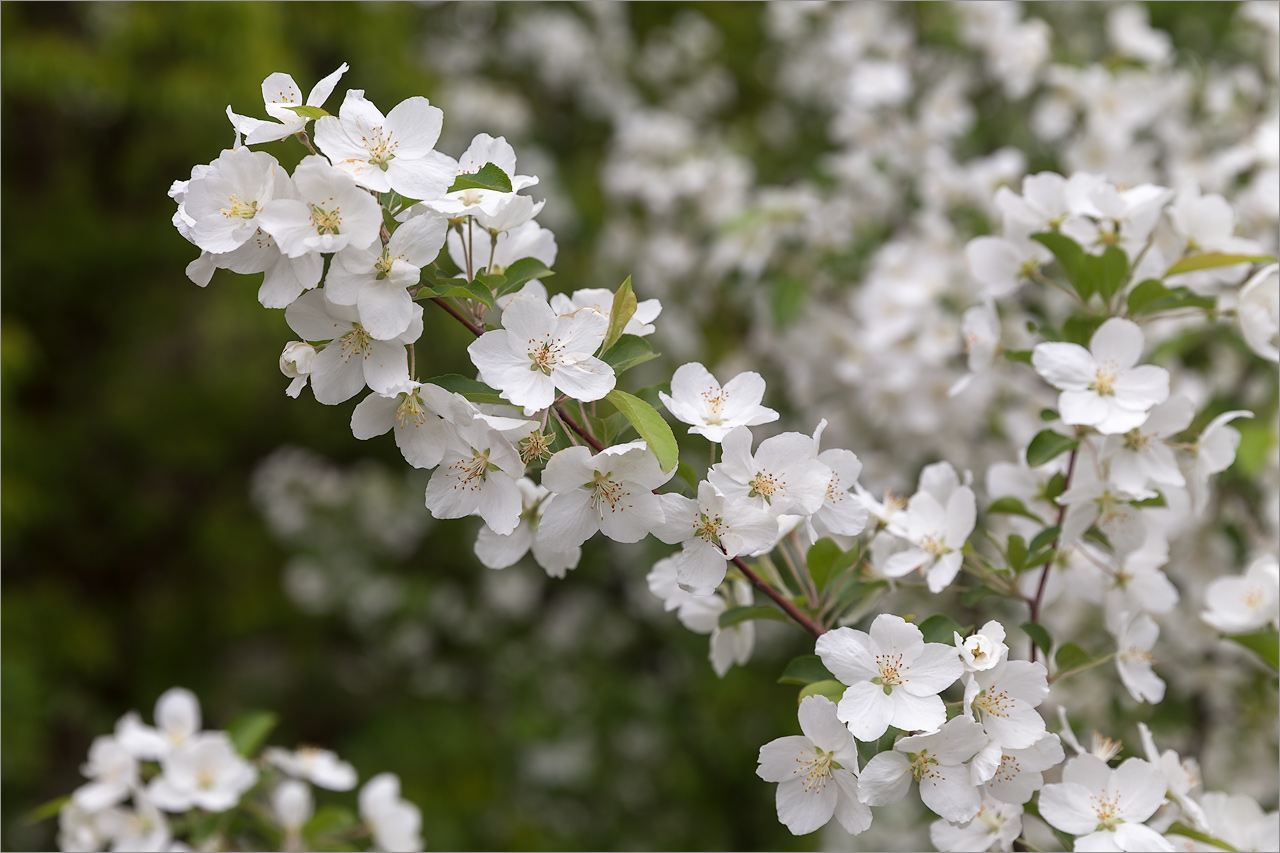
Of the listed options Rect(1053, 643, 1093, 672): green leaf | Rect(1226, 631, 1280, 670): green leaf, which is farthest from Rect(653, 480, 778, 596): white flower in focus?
Rect(1226, 631, 1280, 670): green leaf

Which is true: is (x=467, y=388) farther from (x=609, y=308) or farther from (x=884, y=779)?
(x=884, y=779)

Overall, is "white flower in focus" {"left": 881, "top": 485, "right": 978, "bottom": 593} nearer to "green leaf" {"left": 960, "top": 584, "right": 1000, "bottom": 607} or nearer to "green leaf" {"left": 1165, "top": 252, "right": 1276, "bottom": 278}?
"green leaf" {"left": 960, "top": 584, "right": 1000, "bottom": 607}

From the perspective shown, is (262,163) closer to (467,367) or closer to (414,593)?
(467,367)

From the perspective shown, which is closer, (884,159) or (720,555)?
(720,555)

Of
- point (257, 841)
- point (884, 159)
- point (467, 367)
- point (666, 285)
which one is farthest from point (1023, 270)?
point (467, 367)

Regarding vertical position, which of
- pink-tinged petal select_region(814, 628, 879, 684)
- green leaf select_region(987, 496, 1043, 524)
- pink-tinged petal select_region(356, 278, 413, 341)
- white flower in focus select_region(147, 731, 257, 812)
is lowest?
white flower in focus select_region(147, 731, 257, 812)
